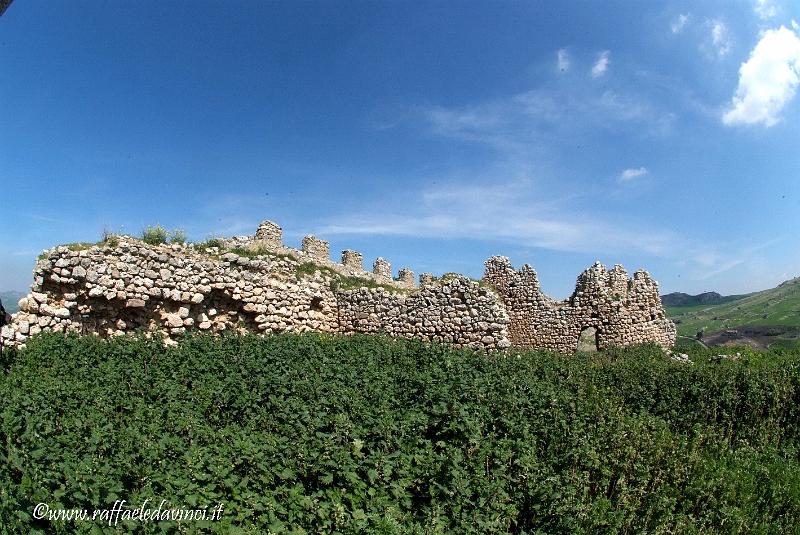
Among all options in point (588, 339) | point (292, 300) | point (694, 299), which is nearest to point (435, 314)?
point (292, 300)

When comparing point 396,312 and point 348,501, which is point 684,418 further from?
point 396,312

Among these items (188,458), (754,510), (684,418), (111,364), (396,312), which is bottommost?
(754,510)

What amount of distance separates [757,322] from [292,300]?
112ft

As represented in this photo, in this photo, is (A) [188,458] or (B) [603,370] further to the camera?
(B) [603,370]

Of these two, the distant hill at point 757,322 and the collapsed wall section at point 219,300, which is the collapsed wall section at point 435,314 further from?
the distant hill at point 757,322

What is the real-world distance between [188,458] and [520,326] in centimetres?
1625

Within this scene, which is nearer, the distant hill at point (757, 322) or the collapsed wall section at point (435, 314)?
the collapsed wall section at point (435, 314)

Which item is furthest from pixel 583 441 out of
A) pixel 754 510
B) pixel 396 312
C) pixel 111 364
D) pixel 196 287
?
pixel 196 287

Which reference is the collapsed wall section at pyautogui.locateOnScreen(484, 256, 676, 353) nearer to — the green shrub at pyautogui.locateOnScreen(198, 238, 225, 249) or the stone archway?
the stone archway

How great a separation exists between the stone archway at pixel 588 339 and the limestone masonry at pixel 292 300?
4cm

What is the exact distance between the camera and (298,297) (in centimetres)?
1555

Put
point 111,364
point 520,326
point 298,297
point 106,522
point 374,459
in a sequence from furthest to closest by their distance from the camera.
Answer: point 520,326 < point 298,297 < point 111,364 < point 374,459 < point 106,522

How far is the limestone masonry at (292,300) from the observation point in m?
11.9

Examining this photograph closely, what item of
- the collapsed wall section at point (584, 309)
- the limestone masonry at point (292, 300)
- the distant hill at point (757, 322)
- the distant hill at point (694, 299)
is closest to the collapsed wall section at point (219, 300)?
the limestone masonry at point (292, 300)
